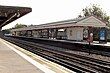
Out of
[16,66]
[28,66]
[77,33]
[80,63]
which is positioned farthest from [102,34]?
[16,66]

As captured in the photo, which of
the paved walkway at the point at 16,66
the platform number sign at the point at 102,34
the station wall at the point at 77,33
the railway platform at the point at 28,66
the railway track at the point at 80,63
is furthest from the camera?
the station wall at the point at 77,33

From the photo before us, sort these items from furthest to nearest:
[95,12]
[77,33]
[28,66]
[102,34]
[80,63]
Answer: [95,12], [77,33], [102,34], [80,63], [28,66]

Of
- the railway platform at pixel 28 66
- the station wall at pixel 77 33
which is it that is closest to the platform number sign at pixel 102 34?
the station wall at pixel 77 33

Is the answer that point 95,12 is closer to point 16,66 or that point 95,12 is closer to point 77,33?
point 77,33

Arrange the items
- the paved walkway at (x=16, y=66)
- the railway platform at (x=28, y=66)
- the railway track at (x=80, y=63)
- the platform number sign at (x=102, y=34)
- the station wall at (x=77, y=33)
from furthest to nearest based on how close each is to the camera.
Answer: the station wall at (x=77, y=33), the platform number sign at (x=102, y=34), the railway track at (x=80, y=63), the railway platform at (x=28, y=66), the paved walkway at (x=16, y=66)

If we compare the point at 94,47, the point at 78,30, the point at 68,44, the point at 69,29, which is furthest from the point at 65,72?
the point at 69,29

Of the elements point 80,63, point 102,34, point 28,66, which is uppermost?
point 102,34

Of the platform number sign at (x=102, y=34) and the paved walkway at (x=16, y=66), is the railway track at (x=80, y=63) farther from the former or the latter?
the platform number sign at (x=102, y=34)

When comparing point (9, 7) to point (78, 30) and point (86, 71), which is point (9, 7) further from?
point (78, 30)

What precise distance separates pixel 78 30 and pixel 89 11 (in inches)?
1775

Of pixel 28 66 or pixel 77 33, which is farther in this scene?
pixel 77 33

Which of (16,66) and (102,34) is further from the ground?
(102,34)

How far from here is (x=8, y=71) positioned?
973 centimetres

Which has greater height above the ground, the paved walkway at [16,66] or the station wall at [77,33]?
the station wall at [77,33]
